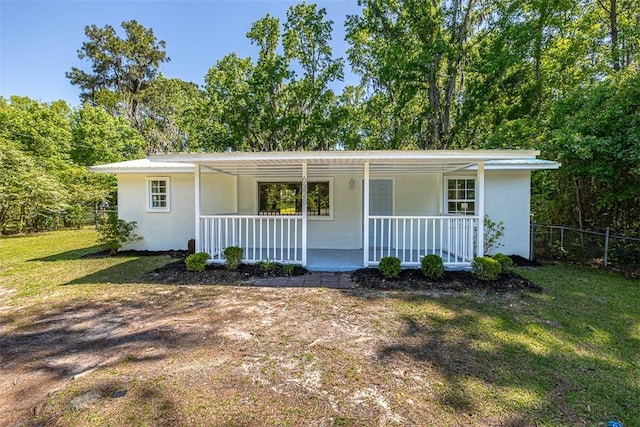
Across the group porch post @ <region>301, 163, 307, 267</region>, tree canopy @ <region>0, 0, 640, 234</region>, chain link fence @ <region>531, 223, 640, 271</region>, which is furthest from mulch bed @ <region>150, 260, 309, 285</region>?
tree canopy @ <region>0, 0, 640, 234</region>

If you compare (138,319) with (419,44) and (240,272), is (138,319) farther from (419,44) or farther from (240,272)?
(419,44)

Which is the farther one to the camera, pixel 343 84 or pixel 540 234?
pixel 343 84

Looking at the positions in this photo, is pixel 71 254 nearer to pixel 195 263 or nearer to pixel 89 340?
pixel 195 263

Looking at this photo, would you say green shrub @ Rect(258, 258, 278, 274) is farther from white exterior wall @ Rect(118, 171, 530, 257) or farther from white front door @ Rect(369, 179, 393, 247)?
white front door @ Rect(369, 179, 393, 247)

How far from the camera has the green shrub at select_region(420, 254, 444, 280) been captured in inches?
243

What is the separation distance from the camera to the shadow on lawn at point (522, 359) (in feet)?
8.22

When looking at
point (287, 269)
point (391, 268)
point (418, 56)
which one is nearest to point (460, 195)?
point (391, 268)

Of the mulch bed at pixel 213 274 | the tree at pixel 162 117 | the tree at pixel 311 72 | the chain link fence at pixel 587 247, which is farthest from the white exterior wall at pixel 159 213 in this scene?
the tree at pixel 162 117

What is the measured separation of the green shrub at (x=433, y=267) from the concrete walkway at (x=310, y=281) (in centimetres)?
158

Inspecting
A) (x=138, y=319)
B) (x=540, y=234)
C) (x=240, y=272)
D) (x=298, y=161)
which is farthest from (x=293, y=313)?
(x=540, y=234)

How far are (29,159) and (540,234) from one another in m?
20.2

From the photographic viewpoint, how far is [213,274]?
21.8 feet

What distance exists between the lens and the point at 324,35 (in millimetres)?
16469

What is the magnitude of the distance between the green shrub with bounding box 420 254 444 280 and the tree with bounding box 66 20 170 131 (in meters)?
28.1
